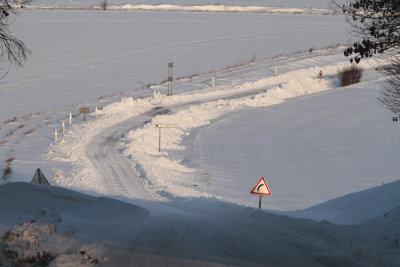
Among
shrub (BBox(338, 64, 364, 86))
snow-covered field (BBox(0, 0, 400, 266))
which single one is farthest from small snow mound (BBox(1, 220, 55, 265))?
shrub (BBox(338, 64, 364, 86))

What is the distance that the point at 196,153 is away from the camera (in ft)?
91.7

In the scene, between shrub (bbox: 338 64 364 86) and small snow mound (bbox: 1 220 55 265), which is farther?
shrub (bbox: 338 64 364 86)

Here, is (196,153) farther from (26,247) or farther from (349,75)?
(349,75)

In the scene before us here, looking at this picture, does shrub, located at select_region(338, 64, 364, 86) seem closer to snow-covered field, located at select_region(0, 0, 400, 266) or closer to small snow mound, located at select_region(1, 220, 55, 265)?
snow-covered field, located at select_region(0, 0, 400, 266)

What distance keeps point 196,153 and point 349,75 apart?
26.0m

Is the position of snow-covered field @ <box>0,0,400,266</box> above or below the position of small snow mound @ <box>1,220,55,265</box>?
below

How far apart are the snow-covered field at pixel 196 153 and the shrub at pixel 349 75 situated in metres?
1.16

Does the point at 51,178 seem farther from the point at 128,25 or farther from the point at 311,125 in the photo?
the point at 128,25

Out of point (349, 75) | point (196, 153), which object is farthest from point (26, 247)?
point (349, 75)

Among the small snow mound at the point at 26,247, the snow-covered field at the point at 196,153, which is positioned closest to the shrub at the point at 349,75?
the snow-covered field at the point at 196,153

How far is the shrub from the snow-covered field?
116 cm

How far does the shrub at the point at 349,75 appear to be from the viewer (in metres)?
48.6

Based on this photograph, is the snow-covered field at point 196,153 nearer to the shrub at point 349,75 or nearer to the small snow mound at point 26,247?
the small snow mound at point 26,247

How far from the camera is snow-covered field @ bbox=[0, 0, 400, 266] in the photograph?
9.06 meters
